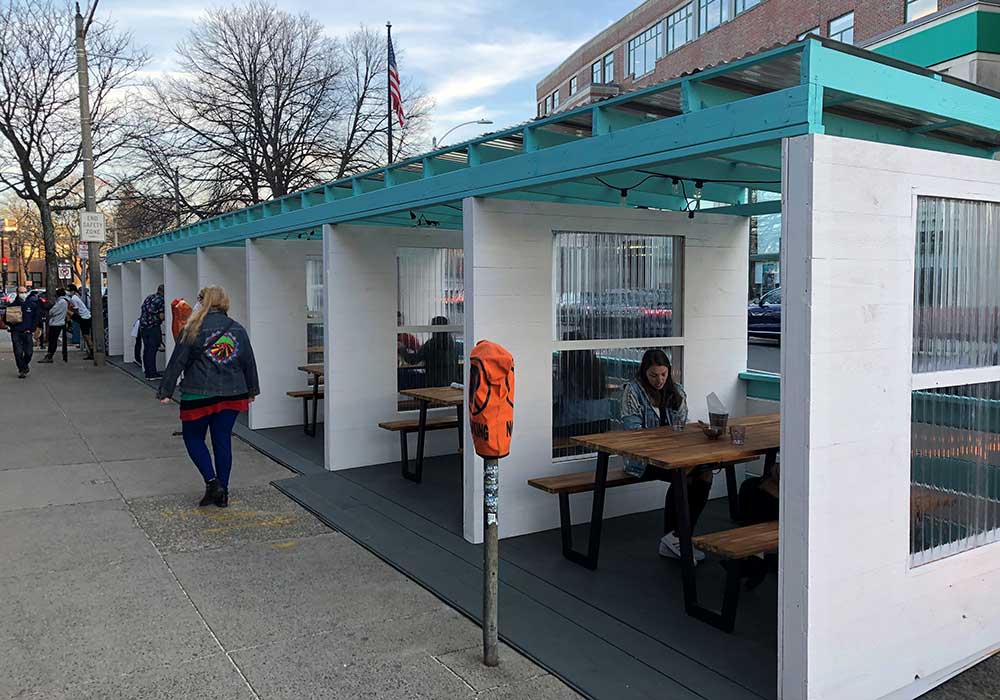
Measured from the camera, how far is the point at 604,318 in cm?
632

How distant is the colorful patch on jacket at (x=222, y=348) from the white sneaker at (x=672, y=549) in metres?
3.49

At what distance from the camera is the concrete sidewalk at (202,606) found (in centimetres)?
373

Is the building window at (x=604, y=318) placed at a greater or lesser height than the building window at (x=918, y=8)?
lesser

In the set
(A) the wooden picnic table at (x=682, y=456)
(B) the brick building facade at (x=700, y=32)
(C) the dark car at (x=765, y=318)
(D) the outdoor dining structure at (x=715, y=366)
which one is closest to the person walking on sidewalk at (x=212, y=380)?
(D) the outdoor dining structure at (x=715, y=366)

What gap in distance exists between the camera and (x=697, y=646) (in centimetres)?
415

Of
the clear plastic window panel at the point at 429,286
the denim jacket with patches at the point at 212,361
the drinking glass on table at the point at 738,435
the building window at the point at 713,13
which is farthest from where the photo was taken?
the building window at the point at 713,13

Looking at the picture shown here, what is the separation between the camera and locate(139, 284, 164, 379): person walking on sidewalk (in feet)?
45.4

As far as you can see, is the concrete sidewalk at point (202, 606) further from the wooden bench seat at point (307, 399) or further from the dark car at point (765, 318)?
the dark car at point (765, 318)

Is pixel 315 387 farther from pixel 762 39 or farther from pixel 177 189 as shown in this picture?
pixel 762 39

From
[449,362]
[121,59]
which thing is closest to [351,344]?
[449,362]

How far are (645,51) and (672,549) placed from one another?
3932cm

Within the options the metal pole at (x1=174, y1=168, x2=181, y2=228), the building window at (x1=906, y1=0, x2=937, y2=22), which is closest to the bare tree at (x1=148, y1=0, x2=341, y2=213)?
the metal pole at (x1=174, y1=168, x2=181, y2=228)

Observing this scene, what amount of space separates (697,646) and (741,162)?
2.83 metres

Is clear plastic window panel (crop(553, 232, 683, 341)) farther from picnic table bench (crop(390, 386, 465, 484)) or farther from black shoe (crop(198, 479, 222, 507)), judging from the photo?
black shoe (crop(198, 479, 222, 507))
